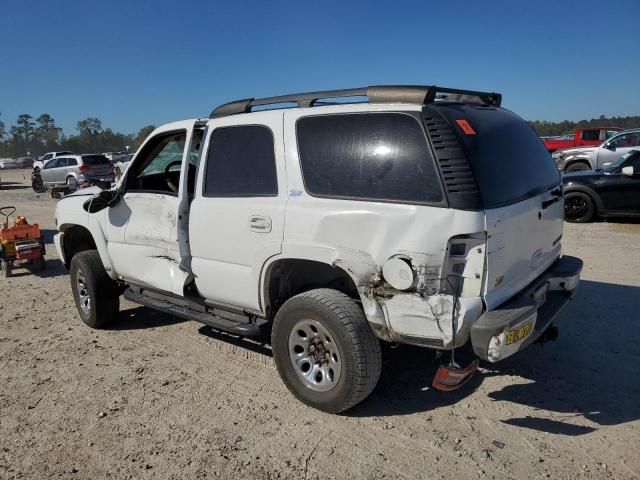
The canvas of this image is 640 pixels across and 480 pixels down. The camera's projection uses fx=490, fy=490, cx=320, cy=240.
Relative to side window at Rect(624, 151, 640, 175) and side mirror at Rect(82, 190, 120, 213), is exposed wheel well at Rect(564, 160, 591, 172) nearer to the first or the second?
side window at Rect(624, 151, 640, 175)

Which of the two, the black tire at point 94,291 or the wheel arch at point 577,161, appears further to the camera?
the wheel arch at point 577,161

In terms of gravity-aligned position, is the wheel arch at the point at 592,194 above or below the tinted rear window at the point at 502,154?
below

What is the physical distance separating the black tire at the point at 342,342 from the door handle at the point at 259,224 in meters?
0.55

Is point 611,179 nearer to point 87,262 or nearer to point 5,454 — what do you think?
point 87,262

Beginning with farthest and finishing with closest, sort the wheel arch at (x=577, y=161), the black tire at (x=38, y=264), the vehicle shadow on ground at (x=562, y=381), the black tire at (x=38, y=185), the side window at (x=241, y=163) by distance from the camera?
the black tire at (x=38, y=185), the wheel arch at (x=577, y=161), the black tire at (x=38, y=264), the side window at (x=241, y=163), the vehicle shadow on ground at (x=562, y=381)

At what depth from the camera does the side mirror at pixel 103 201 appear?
4684 millimetres

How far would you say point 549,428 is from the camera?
3.18 m

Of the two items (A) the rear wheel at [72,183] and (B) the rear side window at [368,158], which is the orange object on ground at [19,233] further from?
(A) the rear wheel at [72,183]

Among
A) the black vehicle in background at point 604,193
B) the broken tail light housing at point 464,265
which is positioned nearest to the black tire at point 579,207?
the black vehicle in background at point 604,193

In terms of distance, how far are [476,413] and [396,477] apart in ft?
2.98

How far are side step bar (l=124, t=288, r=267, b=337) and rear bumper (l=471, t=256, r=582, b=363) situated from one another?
1730mm

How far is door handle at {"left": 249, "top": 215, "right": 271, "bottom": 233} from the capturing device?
3.53 meters

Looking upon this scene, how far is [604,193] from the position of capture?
989 cm

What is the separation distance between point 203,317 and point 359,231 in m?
1.76
